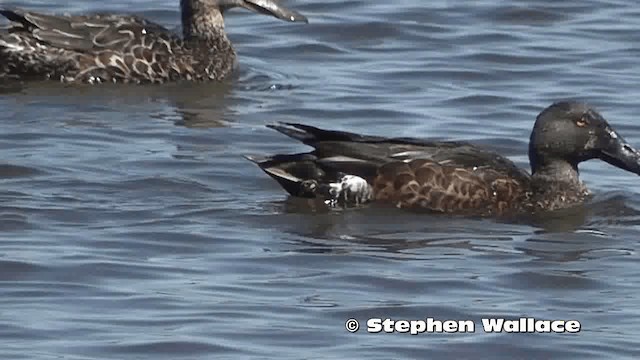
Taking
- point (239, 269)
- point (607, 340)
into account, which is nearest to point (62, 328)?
point (239, 269)

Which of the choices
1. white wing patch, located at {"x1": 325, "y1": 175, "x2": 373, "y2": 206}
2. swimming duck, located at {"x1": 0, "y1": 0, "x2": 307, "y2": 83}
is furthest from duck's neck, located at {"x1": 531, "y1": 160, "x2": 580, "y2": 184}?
swimming duck, located at {"x1": 0, "y1": 0, "x2": 307, "y2": 83}

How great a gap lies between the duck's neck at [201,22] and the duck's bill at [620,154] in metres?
4.15

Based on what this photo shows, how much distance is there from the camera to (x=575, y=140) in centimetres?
1175

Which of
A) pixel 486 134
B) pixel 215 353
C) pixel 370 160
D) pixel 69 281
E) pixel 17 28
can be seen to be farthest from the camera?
pixel 17 28

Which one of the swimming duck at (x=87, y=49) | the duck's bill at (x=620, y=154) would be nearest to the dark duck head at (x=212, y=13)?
the swimming duck at (x=87, y=49)

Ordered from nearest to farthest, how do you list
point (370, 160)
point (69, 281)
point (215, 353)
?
point (215, 353) < point (69, 281) < point (370, 160)

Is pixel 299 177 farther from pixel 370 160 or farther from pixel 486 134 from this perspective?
pixel 486 134

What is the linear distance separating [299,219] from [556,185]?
51.7 inches

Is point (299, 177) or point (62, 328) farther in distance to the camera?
point (299, 177)

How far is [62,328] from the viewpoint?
9.21m

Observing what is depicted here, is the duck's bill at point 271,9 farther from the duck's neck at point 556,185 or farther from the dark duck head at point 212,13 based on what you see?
the duck's neck at point 556,185

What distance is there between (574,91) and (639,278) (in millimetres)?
4709

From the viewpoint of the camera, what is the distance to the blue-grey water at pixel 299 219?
930 cm

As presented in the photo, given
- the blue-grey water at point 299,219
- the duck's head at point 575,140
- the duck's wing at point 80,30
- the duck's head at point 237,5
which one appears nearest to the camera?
the blue-grey water at point 299,219
